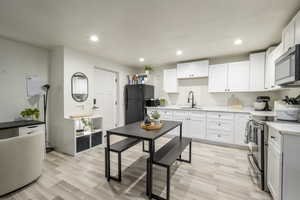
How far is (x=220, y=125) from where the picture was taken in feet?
11.2

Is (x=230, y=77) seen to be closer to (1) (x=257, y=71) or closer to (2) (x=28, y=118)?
(1) (x=257, y=71)

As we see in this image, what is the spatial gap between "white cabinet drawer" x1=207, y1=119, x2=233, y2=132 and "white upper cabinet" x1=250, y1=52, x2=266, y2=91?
1.03m

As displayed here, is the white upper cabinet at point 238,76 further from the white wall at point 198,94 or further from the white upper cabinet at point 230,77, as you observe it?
the white wall at point 198,94

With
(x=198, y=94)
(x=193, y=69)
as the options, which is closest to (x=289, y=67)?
(x=193, y=69)

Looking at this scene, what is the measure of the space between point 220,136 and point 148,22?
3124 millimetres

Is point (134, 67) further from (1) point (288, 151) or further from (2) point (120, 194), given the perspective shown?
(1) point (288, 151)

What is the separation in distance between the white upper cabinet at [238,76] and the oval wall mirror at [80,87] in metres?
3.81

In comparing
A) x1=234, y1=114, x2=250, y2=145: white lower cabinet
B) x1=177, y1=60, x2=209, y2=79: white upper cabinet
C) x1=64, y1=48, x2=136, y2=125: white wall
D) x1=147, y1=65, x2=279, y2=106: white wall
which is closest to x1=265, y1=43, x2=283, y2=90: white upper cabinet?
x1=147, y1=65, x2=279, y2=106: white wall

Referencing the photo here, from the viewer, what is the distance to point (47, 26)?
7.22 ft

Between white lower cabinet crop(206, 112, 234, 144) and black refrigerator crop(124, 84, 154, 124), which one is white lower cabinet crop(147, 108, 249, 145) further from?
black refrigerator crop(124, 84, 154, 124)

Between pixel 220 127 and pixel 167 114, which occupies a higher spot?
pixel 167 114

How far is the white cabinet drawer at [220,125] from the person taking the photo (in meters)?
3.31

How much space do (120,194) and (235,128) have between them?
2931mm

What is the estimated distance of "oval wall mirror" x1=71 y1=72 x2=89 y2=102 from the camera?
129 inches
